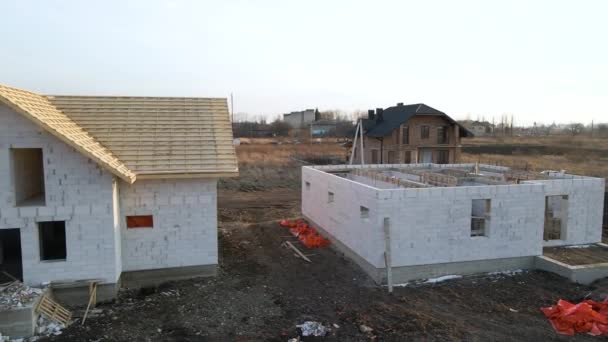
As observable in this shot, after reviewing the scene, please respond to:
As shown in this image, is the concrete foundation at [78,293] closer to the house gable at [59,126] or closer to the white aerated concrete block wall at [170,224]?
the white aerated concrete block wall at [170,224]

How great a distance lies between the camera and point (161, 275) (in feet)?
40.5

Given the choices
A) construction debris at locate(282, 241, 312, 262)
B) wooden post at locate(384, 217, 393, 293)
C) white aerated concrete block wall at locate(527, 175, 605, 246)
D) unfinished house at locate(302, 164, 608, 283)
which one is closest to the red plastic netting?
unfinished house at locate(302, 164, 608, 283)

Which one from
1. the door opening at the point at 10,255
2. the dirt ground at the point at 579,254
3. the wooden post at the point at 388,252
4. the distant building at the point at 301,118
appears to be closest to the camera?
the door opening at the point at 10,255

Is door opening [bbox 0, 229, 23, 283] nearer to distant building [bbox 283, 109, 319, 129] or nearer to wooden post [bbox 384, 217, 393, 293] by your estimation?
wooden post [bbox 384, 217, 393, 293]

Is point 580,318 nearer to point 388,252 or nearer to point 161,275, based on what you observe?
point 388,252

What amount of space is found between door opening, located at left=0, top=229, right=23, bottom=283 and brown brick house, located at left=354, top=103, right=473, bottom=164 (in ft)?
86.1

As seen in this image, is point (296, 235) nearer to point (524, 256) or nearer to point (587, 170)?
point (524, 256)

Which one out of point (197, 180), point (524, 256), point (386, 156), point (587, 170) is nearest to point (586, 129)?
point (587, 170)

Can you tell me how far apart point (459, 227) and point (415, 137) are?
22831mm

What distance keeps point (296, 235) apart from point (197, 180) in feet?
23.2

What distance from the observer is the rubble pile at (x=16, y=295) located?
931cm

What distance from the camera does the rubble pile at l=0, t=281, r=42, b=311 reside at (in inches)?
367

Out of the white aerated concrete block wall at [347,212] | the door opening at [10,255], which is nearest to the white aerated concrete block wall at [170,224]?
the door opening at [10,255]

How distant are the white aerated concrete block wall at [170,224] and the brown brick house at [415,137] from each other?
78.5 feet
